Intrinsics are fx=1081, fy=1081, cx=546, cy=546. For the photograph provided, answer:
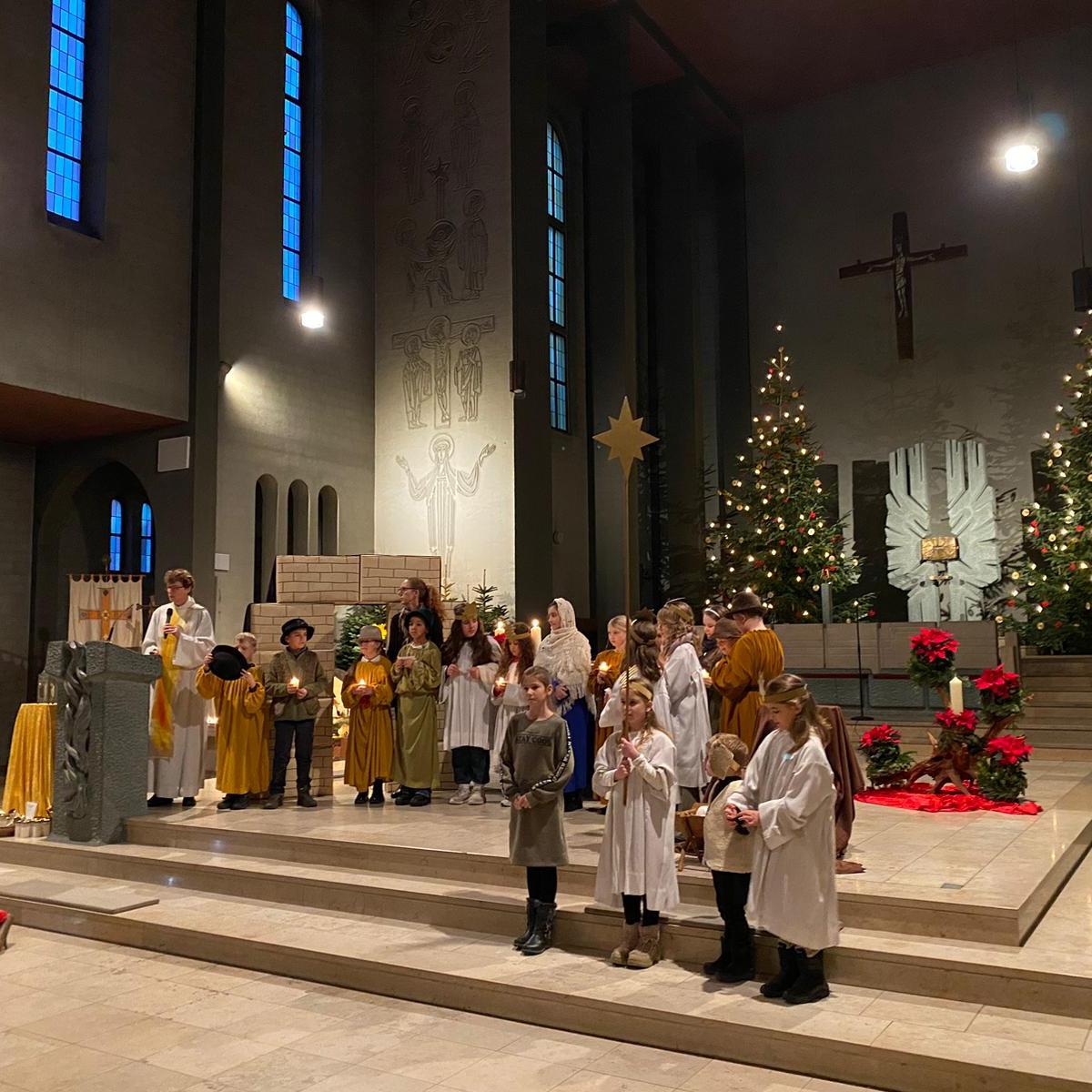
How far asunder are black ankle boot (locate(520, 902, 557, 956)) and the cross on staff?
931 centimetres

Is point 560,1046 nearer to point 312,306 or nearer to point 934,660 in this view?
point 934,660

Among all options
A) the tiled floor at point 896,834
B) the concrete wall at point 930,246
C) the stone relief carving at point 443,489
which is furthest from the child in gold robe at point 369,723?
the concrete wall at point 930,246

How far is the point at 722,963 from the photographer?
506cm

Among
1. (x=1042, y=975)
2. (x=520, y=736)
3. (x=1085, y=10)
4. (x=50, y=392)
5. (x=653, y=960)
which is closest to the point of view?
(x=1042, y=975)

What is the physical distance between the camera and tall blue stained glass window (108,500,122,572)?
53.1 ft

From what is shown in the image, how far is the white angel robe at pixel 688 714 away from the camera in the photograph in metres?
6.81

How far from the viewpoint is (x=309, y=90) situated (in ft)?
52.0

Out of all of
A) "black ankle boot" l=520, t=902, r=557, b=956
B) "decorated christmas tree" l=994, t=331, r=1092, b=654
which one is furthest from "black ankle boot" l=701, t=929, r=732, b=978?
"decorated christmas tree" l=994, t=331, r=1092, b=654

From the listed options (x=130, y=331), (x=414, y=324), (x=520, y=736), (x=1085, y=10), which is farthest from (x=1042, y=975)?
(x=1085, y=10)

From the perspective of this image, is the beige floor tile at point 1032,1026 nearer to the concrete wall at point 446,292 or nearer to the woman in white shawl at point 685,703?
the woman in white shawl at point 685,703

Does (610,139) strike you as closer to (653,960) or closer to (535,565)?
(535,565)

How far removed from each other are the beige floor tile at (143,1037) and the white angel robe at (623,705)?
253cm

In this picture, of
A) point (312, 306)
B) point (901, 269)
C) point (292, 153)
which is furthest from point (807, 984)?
point (901, 269)

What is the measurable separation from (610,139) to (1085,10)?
824 cm
